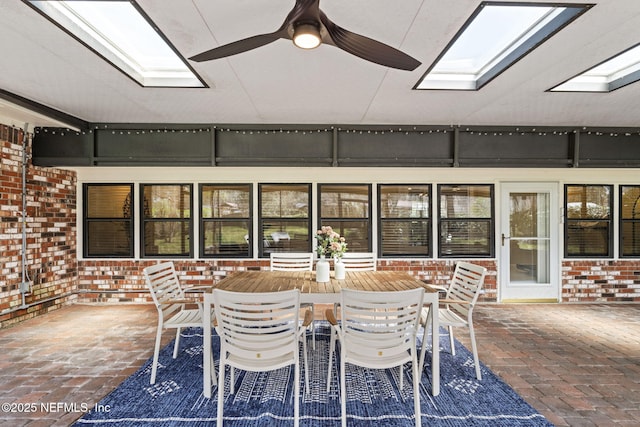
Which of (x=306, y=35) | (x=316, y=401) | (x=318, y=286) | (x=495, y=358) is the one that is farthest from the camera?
(x=495, y=358)

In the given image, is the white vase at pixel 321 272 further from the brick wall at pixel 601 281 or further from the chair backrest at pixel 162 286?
the brick wall at pixel 601 281

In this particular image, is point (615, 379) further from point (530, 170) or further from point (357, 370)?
point (530, 170)

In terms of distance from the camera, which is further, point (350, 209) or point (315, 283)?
point (350, 209)

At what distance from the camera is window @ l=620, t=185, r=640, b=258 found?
5.07m

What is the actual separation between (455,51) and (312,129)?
200 centimetres

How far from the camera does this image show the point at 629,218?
5.08 metres

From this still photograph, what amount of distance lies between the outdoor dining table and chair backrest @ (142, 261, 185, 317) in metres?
0.51

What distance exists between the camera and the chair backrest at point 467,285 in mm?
2828

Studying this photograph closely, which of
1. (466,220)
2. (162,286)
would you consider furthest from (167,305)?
(466,220)

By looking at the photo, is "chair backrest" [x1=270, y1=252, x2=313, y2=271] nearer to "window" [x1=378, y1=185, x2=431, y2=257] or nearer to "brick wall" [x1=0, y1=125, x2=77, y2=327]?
"window" [x1=378, y1=185, x2=431, y2=257]

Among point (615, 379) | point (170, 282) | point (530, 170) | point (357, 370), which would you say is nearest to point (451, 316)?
point (357, 370)

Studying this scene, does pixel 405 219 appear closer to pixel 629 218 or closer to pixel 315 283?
pixel 315 283

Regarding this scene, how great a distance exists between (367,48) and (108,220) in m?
4.87

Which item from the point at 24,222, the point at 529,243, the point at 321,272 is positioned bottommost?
the point at 321,272
